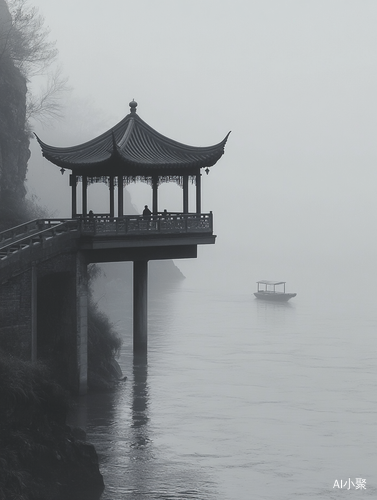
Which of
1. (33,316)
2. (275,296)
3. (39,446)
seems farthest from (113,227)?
(275,296)

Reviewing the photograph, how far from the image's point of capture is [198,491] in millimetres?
29969

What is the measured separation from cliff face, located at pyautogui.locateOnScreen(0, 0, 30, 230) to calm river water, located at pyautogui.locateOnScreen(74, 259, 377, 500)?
13.1 metres

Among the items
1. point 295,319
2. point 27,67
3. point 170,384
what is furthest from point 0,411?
point 295,319

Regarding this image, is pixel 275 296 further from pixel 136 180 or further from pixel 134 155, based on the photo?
pixel 134 155

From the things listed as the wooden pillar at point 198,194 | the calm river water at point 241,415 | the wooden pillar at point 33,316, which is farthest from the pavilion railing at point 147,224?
the calm river water at point 241,415

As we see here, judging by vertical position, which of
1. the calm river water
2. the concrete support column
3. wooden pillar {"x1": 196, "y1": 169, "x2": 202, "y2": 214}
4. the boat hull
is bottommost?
the calm river water

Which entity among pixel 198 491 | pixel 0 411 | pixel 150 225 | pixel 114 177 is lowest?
pixel 198 491

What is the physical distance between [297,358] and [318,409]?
670 inches

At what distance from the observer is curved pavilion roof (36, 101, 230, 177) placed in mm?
41906

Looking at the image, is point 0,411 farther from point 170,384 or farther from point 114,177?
point 170,384

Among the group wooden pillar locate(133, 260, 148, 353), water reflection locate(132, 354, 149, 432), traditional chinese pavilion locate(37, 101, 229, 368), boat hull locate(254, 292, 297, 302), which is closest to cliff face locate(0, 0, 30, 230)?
wooden pillar locate(133, 260, 148, 353)

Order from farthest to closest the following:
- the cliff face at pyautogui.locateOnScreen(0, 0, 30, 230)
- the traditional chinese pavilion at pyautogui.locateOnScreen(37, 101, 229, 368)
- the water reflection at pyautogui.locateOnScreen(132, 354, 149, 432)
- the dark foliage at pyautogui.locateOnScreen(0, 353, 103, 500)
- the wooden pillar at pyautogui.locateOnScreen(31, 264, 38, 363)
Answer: the cliff face at pyautogui.locateOnScreen(0, 0, 30, 230), the traditional chinese pavilion at pyautogui.locateOnScreen(37, 101, 229, 368), the water reflection at pyautogui.locateOnScreen(132, 354, 149, 432), the wooden pillar at pyautogui.locateOnScreen(31, 264, 38, 363), the dark foliage at pyautogui.locateOnScreen(0, 353, 103, 500)

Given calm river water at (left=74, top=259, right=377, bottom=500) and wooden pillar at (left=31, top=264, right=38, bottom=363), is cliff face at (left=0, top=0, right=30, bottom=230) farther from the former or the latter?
wooden pillar at (left=31, top=264, right=38, bottom=363)

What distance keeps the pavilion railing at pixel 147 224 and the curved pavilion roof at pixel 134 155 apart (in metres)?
2.38
